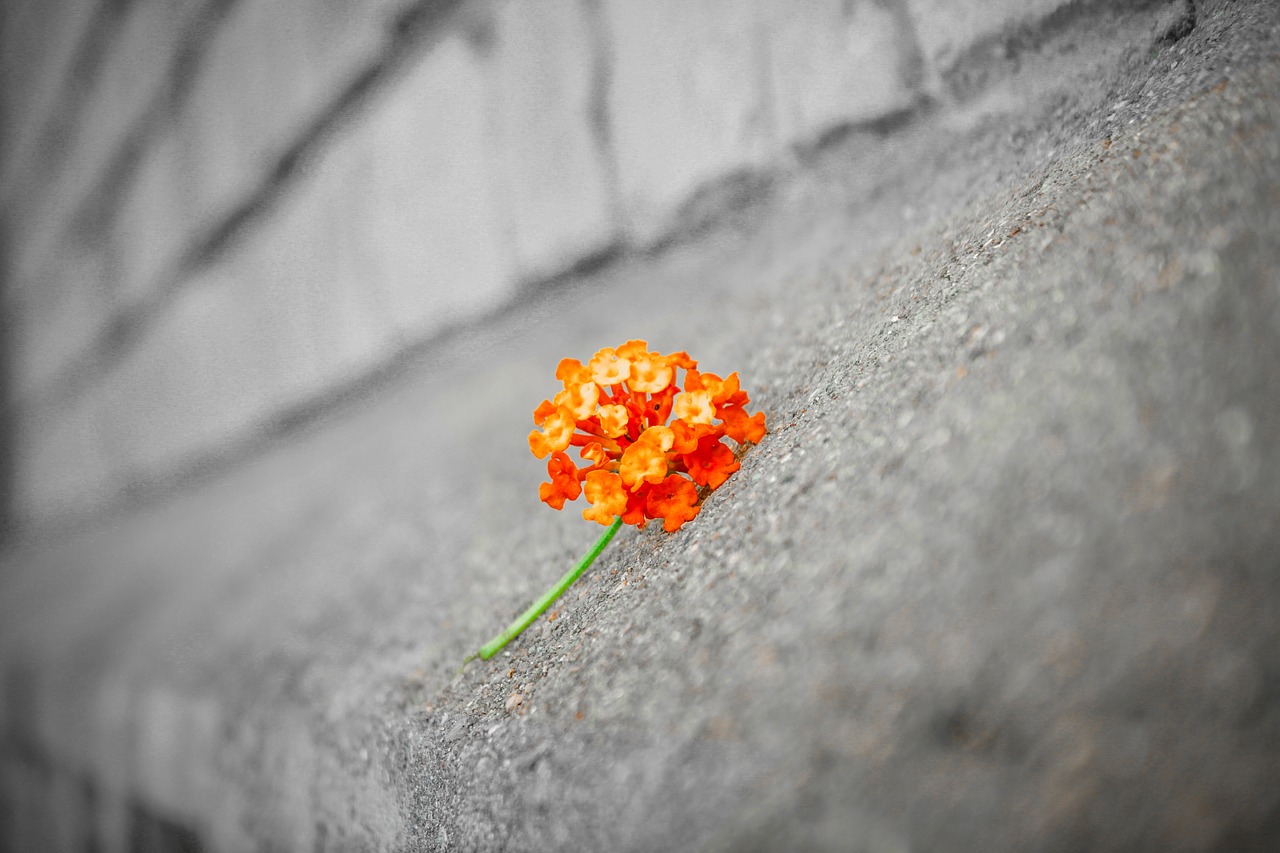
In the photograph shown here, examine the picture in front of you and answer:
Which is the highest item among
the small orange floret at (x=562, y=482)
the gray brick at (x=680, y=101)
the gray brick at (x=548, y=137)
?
the gray brick at (x=548, y=137)

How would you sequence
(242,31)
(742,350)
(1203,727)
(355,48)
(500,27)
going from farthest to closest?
(242,31), (355,48), (500,27), (742,350), (1203,727)

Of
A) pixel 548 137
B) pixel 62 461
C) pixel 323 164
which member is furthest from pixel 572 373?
pixel 62 461

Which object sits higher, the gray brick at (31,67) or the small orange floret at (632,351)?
the gray brick at (31,67)

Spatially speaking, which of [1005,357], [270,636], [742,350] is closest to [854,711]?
[1005,357]

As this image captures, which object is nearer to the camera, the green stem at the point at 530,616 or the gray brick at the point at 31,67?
the green stem at the point at 530,616

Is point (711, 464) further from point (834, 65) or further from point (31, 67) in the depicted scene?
point (31, 67)

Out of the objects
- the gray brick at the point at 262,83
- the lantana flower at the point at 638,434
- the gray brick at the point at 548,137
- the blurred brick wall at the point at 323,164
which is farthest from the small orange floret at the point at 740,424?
the gray brick at the point at 262,83

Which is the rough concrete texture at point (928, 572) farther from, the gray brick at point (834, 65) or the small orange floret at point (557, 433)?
the small orange floret at point (557, 433)

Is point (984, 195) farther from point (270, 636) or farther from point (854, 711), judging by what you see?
point (270, 636)

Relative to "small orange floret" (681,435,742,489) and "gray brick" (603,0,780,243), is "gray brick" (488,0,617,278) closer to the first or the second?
"gray brick" (603,0,780,243)
